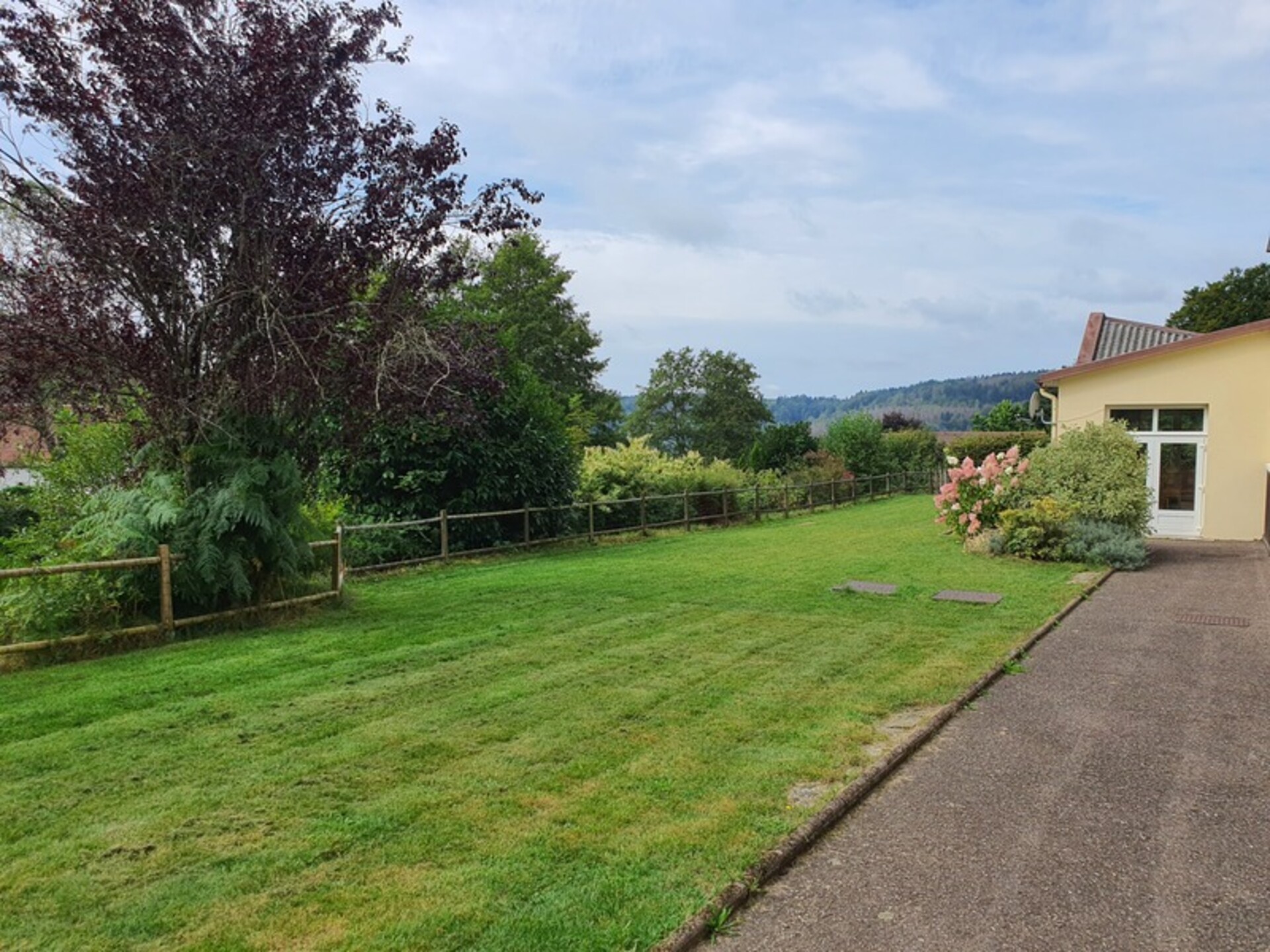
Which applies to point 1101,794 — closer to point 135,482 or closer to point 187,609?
point 187,609

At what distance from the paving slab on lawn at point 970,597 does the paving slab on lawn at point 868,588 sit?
0.55m

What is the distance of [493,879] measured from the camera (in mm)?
3201

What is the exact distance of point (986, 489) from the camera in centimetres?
1430

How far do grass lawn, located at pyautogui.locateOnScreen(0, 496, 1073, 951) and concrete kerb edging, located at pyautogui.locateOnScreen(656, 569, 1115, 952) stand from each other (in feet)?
0.21

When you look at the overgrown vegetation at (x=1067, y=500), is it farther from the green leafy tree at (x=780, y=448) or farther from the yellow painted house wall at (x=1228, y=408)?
the green leafy tree at (x=780, y=448)

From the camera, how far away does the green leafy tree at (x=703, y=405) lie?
174 feet

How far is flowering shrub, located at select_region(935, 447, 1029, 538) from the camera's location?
45.9 ft

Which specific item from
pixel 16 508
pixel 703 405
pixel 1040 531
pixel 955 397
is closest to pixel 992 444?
pixel 1040 531

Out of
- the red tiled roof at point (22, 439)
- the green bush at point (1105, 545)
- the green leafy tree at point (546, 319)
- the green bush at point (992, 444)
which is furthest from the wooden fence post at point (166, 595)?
the green leafy tree at point (546, 319)

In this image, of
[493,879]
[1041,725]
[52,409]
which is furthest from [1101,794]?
[52,409]

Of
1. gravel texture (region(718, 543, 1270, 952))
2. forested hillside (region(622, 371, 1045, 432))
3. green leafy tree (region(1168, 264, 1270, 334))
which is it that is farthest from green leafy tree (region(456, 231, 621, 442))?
forested hillside (region(622, 371, 1045, 432))

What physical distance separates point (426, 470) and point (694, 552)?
4.62 m

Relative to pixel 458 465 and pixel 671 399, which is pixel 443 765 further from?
pixel 671 399

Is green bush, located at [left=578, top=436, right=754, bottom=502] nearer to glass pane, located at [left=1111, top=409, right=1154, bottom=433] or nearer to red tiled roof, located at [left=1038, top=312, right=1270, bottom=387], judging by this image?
red tiled roof, located at [left=1038, top=312, right=1270, bottom=387]
